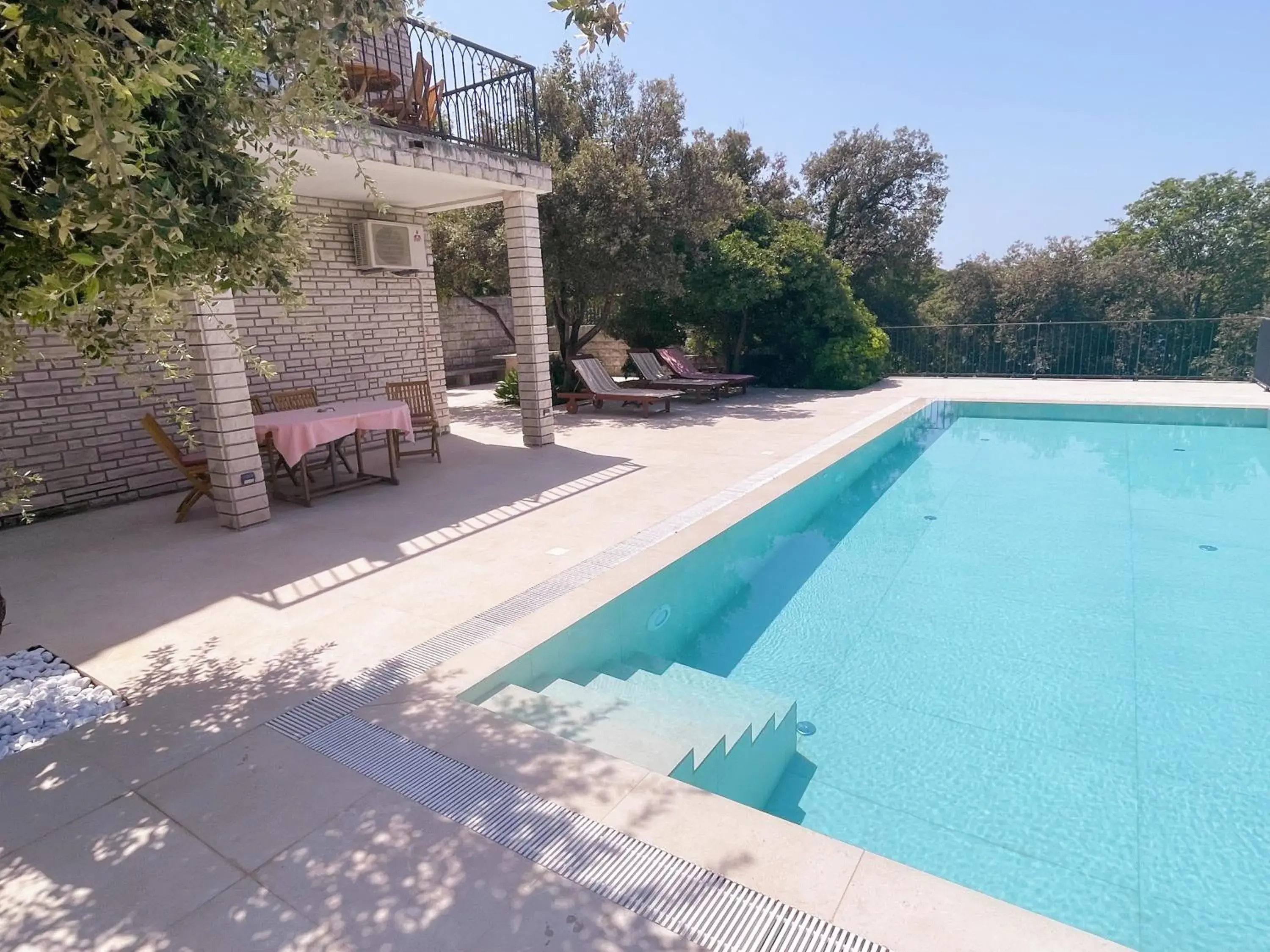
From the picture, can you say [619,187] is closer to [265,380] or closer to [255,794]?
[265,380]

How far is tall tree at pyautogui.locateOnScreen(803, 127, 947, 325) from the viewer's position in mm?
20844

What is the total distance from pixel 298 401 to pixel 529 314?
3.02 m

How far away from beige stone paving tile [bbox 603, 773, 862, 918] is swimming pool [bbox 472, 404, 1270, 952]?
1.16 feet

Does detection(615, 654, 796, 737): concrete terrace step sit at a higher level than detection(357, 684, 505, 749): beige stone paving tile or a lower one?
lower

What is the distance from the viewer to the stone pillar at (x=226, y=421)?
5797 millimetres

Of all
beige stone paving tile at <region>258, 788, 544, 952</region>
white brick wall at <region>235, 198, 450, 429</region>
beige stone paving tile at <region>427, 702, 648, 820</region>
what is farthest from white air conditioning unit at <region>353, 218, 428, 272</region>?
beige stone paving tile at <region>258, 788, 544, 952</region>

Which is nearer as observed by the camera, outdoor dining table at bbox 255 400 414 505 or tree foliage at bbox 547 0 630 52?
tree foliage at bbox 547 0 630 52

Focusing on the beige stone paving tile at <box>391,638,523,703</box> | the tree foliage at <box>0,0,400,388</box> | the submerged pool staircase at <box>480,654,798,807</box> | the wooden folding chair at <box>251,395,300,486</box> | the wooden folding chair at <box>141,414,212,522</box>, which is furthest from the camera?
the wooden folding chair at <box>251,395,300,486</box>

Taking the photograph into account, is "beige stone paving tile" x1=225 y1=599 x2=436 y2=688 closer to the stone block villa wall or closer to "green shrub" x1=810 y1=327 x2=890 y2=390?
the stone block villa wall

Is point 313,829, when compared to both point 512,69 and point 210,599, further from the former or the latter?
point 512,69

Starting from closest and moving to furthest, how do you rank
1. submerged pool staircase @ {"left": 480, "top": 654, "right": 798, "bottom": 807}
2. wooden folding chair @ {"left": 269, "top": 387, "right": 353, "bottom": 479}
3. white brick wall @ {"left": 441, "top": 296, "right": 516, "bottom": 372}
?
1. submerged pool staircase @ {"left": 480, "top": 654, "right": 798, "bottom": 807}
2. wooden folding chair @ {"left": 269, "top": 387, "right": 353, "bottom": 479}
3. white brick wall @ {"left": 441, "top": 296, "right": 516, "bottom": 372}

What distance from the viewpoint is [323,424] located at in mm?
6629

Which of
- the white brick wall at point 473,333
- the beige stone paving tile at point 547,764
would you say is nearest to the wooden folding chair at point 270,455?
the beige stone paving tile at point 547,764

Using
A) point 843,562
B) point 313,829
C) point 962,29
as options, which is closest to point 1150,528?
point 843,562
